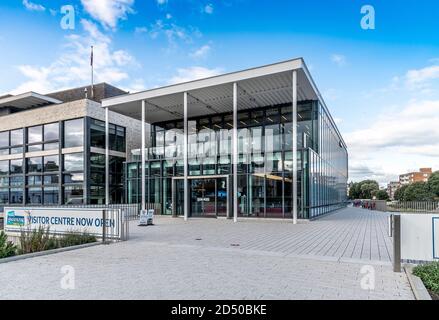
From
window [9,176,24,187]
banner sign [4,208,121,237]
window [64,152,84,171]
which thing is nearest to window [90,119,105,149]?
window [64,152,84,171]

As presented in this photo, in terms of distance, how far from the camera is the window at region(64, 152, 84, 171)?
96.0ft

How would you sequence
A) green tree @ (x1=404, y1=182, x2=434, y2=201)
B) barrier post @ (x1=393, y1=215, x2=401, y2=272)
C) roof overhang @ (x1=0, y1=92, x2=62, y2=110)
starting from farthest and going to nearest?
green tree @ (x1=404, y1=182, x2=434, y2=201)
roof overhang @ (x1=0, y1=92, x2=62, y2=110)
barrier post @ (x1=393, y1=215, x2=401, y2=272)

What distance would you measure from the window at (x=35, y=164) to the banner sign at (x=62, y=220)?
63.0 feet

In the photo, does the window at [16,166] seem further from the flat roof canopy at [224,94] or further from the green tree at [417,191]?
the green tree at [417,191]

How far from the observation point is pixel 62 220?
41.1ft

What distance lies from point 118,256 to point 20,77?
32.9 feet

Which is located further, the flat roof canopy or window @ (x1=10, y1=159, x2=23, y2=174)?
window @ (x1=10, y1=159, x2=23, y2=174)

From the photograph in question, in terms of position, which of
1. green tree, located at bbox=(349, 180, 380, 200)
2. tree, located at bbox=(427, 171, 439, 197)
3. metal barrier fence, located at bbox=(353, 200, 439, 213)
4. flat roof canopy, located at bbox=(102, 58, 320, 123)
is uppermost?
flat roof canopy, located at bbox=(102, 58, 320, 123)

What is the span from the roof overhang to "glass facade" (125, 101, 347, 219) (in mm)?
14554

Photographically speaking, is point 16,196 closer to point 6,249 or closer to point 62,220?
point 62,220

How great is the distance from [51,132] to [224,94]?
61.9 ft

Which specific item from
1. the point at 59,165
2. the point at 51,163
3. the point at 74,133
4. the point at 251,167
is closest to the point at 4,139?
the point at 51,163

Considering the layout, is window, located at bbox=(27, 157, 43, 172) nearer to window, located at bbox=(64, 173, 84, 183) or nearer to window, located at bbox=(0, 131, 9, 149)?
window, located at bbox=(64, 173, 84, 183)
